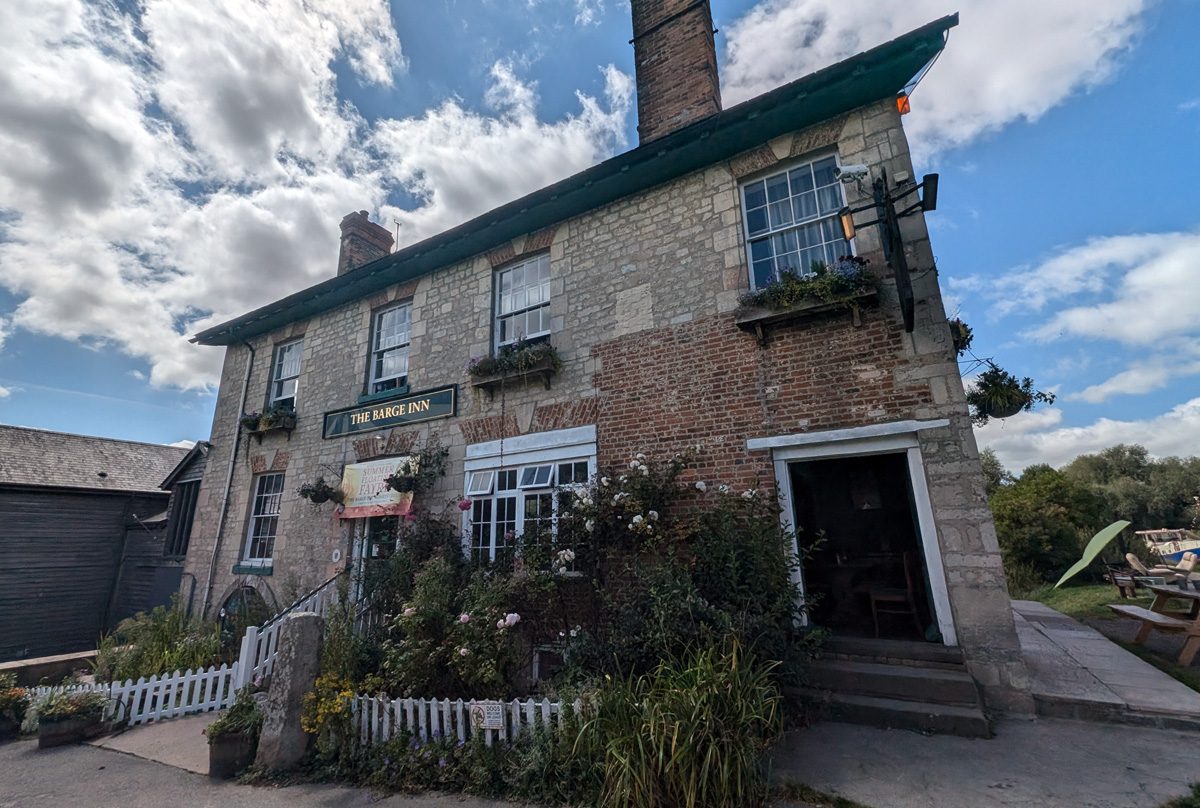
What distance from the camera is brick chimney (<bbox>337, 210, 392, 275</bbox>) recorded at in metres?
12.5

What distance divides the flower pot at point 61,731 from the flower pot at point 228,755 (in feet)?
8.99

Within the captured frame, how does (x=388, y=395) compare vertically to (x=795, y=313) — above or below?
above

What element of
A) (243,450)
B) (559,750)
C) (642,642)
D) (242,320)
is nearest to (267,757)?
(559,750)

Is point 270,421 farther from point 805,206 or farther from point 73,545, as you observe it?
point 805,206

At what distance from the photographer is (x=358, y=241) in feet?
41.7

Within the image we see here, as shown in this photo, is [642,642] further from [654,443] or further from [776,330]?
[776,330]

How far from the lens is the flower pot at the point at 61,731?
5.83 metres

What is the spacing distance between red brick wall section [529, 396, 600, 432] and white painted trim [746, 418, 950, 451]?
2.26m

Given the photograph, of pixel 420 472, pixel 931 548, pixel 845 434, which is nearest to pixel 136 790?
pixel 420 472

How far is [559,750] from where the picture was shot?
393 cm

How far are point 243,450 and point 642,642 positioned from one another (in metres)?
11.1

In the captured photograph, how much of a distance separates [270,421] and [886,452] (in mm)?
11459

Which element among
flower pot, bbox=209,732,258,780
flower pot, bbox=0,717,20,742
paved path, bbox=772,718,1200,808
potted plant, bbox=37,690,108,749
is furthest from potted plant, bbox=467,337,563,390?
flower pot, bbox=0,717,20,742

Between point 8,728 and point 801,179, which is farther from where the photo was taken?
point 801,179
